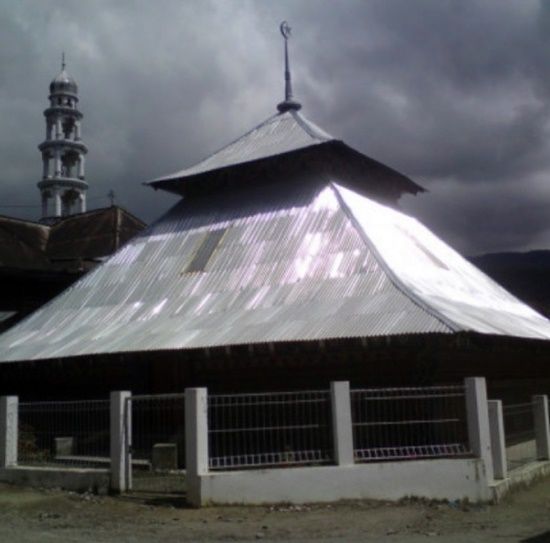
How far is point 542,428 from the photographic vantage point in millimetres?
13516

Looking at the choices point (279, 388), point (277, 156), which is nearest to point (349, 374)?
point (279, 388)

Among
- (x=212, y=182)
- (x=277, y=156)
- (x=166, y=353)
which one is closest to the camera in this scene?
(x=166, y=353)

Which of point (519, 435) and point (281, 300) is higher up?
point (281, 300)

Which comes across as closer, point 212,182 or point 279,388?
point 279,388

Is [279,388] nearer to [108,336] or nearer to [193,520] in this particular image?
[108,336]

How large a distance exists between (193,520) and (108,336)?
21.8 ft

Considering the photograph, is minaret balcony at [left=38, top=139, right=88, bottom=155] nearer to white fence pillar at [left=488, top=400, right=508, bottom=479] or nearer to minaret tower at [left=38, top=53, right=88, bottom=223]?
minaret tower at [left=38, top=53, right=88, bottom=223]

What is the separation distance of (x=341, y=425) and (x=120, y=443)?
3225 millimetres

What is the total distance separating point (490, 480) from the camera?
10445 millimetres

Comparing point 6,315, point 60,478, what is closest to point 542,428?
point 60,478

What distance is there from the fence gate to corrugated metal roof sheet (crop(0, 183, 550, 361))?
1377 mm

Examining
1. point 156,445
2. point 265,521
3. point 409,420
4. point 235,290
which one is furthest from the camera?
point 235,290

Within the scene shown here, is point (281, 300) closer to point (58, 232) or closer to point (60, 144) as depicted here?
point (58, 232)

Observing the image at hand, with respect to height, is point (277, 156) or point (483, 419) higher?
point (277, 156)
